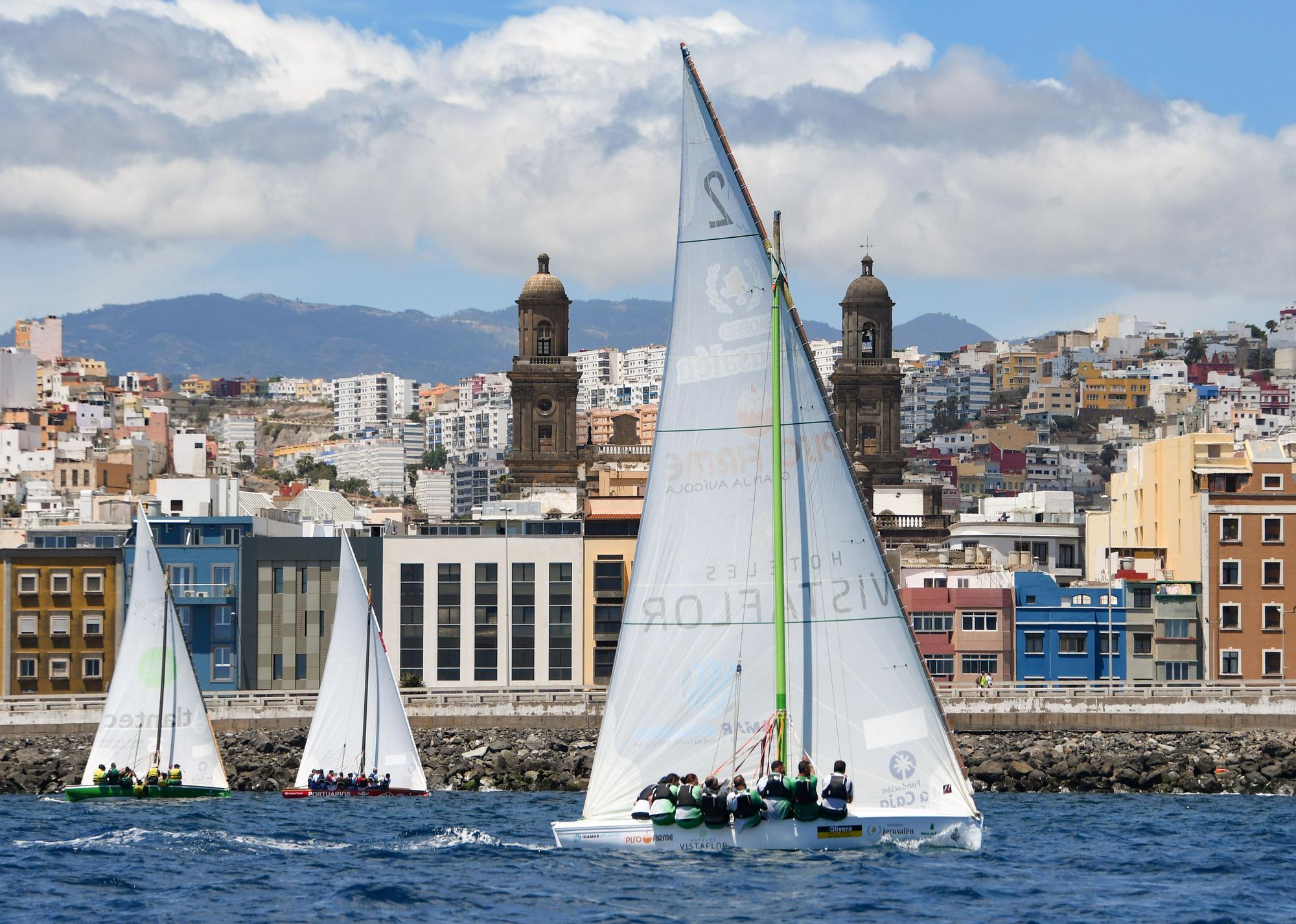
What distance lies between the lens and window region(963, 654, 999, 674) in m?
89.5

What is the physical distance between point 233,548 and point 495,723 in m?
19.4

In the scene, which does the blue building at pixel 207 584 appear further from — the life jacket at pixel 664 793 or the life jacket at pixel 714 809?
the life jacket at pixel 714 809

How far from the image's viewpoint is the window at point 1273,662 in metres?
87.7

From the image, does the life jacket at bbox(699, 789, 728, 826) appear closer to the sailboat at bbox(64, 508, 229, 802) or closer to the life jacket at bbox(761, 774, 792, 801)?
the life jacket at bbox(761, 774, 792, 801)

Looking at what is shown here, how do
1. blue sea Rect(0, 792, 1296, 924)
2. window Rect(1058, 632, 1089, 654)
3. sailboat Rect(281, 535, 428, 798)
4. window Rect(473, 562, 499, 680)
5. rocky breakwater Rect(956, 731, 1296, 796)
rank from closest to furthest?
1. blue sea Rect(0, 792, 1296, 924)
2. sailboat Rect(281, 535, 428, 798)
3. rocky breakwater Rect(956, 731, 1296, 796)
4. window Rect(1058, 632, 1089, 654)
5. window Rect(473, 562, 499, 680)

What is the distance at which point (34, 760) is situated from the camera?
72.8 metres

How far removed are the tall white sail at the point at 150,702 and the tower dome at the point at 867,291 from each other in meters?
99.9

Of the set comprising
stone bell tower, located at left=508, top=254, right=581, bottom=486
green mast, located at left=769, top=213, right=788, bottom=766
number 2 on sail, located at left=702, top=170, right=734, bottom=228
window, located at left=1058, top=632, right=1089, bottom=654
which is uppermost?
stone bell tower, located at left=508, top=254, right=581, bottom=486

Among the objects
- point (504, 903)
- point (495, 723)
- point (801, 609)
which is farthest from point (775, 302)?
point (495, 723)

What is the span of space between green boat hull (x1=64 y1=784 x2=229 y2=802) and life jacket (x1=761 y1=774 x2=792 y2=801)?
29.0 m

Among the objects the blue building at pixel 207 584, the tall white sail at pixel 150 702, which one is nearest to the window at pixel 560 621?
the blue building at pixel 207 584

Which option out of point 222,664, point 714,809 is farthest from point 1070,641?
point 714,809

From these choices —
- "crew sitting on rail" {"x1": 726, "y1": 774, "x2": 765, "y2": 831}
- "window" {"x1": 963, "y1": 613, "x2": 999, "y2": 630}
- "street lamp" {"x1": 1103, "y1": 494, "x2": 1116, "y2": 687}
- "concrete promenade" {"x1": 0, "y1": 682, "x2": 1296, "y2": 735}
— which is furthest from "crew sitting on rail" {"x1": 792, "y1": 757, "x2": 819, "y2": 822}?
"window" {"x1": 963, "y1": 613, "x2": 999, "y2": 630}

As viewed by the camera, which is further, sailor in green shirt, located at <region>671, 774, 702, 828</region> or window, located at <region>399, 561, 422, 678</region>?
window, located at <region>399, 561, 422, 678</region>
